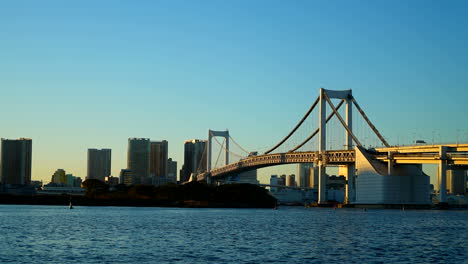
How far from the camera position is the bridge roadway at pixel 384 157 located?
100m

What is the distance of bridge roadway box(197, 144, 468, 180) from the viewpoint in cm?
10031

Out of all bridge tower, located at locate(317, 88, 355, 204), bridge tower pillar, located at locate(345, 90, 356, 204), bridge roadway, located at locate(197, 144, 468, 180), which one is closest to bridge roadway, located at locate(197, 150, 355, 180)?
bridge roadway, located at locate(197, 144, 468, 180)

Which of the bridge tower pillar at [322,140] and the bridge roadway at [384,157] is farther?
the bridge tower pillar at [322,140]

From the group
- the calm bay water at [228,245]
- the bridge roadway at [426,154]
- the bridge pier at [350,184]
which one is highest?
the bridge roadway at [426,154]

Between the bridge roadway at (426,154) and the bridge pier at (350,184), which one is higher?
the bridge roadway at (426,154)

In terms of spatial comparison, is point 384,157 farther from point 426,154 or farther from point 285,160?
point 285,160

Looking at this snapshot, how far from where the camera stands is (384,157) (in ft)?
362

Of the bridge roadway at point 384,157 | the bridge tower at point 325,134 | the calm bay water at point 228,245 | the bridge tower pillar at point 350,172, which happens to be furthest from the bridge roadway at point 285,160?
the calm bay water at point 228,245

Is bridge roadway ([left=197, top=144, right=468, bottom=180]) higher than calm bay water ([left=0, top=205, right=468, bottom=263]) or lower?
higher

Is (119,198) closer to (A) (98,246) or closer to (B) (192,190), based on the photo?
(B) (192,190)

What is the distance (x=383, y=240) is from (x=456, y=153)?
61.8m

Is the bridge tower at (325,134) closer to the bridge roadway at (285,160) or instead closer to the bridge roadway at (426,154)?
the bridge roadway at (285,160)

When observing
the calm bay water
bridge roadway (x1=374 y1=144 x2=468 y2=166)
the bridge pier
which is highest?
bridge roadway (x1=374 y1=144 x2=468 y2=166)

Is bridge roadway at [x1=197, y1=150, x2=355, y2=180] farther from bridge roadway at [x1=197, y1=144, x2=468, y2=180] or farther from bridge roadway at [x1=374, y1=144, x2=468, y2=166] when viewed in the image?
bridge roadway at [x1=374, y1=144, x2=468, y2=166]
